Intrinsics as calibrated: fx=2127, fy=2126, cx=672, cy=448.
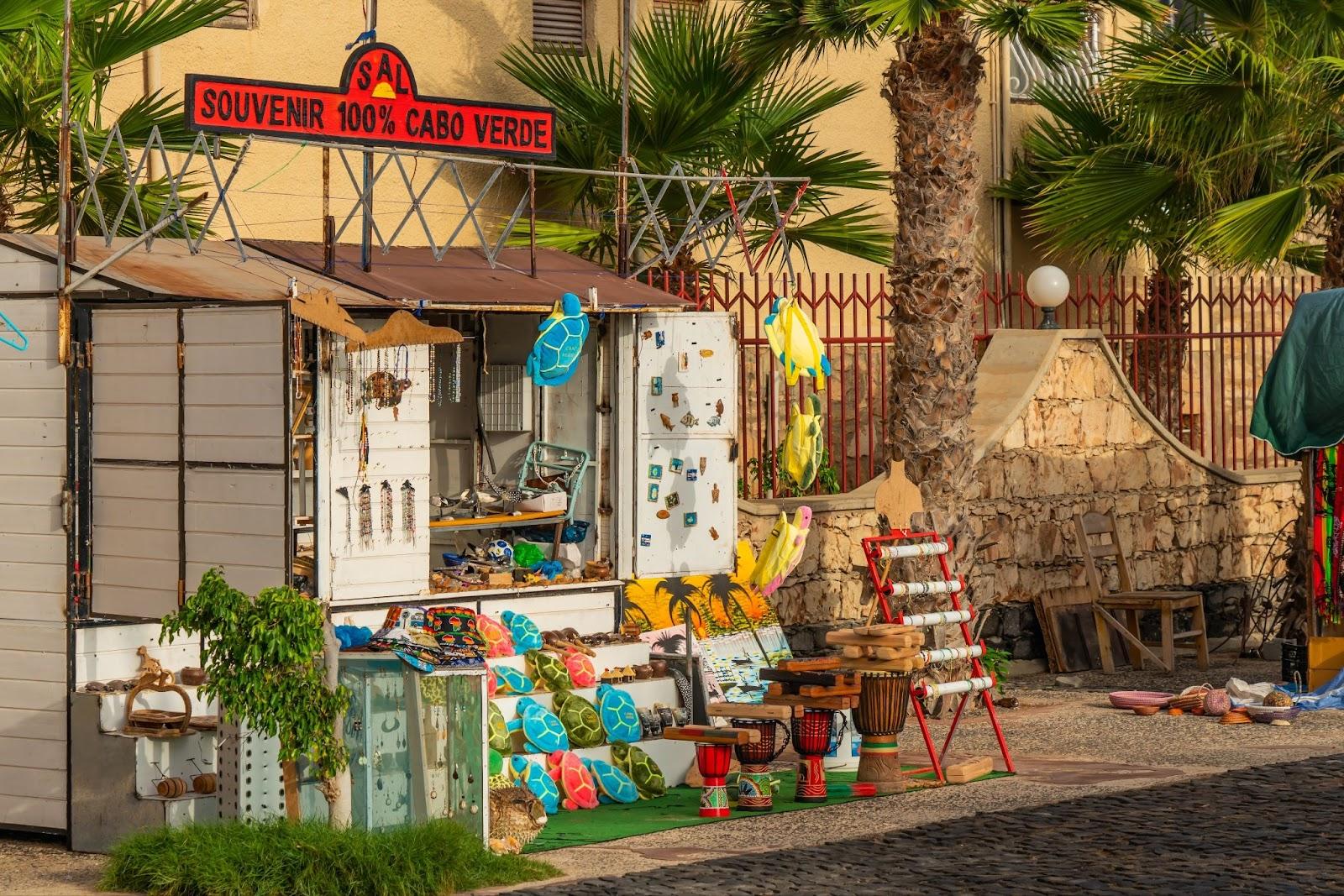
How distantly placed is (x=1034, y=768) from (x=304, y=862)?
15.9 feet

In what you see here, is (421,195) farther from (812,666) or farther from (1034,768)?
(1034,768)

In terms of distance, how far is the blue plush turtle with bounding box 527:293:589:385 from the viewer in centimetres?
1156

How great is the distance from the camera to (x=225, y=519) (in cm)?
967

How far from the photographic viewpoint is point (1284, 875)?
8.78 m

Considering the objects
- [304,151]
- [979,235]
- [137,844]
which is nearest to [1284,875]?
[137,844]

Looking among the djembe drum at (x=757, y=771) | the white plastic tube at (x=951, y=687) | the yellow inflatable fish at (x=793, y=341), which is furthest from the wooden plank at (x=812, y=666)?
the yellow inflatable fish at (x=793, y=341)

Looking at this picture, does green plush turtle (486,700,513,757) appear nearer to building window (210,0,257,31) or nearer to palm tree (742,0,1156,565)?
palm tree (742,0,1156,565)

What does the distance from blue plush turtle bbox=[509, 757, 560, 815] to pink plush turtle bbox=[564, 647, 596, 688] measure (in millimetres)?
760

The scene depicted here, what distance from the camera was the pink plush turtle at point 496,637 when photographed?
1121 cm

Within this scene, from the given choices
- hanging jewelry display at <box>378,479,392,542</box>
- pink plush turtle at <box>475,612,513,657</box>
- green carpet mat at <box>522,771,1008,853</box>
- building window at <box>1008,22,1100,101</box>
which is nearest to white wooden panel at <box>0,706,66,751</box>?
hanging jewelry display at <box>378,479,392,542</box>

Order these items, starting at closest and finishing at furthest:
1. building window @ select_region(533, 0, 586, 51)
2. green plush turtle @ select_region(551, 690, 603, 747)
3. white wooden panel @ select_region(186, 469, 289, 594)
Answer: white wooden panel @ select_region(186, 469, 289, 594), green plush turtle @ select_region(551, 690, 603, 747), building window @ select_region(533, 0, 586, 51)

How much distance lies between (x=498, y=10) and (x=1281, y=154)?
6.10 meters

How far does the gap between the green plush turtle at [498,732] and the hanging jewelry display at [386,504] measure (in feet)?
3.38

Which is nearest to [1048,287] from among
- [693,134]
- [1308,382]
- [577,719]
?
[1308,382]
